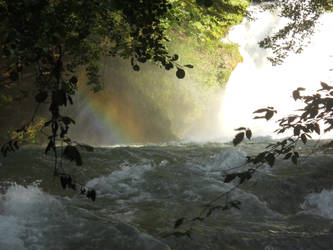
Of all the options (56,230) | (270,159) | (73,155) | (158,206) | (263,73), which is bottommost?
(56,230)

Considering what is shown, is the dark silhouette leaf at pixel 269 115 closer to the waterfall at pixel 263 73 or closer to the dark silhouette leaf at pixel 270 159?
the dark silhouette leaf at pixel 270 159

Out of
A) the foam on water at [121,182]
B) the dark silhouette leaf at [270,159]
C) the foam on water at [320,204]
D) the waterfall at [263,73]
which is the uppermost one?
the waterfall at [263,73]

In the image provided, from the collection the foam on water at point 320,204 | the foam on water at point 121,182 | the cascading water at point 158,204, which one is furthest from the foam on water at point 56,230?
the foam on water at point 320,204

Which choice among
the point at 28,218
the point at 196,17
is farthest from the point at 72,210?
the point at 196,17

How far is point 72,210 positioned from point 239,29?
21.2 metres

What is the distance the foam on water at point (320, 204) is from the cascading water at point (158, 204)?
0.7 inches

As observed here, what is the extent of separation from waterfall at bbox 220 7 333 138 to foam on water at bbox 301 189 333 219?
16.7m

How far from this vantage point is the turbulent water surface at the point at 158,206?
4.15 m

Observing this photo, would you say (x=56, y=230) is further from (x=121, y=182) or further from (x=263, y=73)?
(x=263, y=73)

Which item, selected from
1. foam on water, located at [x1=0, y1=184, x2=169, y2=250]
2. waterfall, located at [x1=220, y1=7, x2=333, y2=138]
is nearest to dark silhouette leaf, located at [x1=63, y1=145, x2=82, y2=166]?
foam on water, located at [x1=0, y1=184, x2=169, y2=250]

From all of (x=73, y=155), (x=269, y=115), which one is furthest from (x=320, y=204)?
(x=73, y=155)

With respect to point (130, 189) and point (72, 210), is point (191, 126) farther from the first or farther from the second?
point (72, 210)

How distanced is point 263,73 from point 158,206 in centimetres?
2181

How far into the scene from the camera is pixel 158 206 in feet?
18.5
